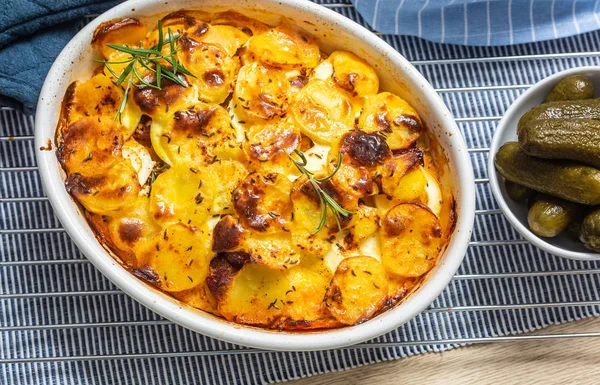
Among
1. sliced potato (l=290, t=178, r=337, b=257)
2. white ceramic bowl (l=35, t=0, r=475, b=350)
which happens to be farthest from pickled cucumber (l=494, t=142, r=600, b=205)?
sliced potato (l=290, t=178, r=337, b=257)

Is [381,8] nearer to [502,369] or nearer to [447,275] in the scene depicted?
[447,275]

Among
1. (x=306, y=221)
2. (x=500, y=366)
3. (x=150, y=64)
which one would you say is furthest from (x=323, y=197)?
(x=500, y=366)

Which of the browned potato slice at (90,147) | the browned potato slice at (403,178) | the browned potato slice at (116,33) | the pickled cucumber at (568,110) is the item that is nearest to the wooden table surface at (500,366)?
the browned potato slice at (403,178)

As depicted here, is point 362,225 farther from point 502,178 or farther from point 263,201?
point 502,178

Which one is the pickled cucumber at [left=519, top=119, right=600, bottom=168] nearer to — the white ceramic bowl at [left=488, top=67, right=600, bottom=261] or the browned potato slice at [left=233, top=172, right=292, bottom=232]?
the white ceramic bowl at [left=488, top=67, right=600, bottom=261]

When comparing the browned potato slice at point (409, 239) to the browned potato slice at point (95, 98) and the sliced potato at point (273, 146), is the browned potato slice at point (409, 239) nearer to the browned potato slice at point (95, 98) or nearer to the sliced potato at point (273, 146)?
the sliced potato at point (273, 146)

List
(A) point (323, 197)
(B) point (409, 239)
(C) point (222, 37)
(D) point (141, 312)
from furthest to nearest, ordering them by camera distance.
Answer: (D) point (141, 312)
(C) point (222, 37)
(B) point (409, 239)
(A) point (323, 197)

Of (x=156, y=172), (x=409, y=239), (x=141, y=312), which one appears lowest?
(x=141, y=312)
